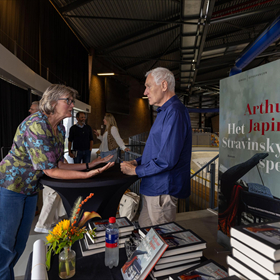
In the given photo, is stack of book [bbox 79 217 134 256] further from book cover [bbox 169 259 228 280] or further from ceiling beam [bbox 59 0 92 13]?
ceiling beam [bbox 59 0 92 13]

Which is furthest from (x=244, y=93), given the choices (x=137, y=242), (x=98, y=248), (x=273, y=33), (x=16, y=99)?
(x=16, y=99)

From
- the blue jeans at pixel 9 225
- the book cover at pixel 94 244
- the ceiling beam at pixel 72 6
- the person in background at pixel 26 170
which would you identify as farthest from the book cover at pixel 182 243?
the ceiling beam at pixel 72 6

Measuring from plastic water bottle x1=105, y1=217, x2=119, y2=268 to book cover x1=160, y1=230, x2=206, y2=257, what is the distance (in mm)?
240

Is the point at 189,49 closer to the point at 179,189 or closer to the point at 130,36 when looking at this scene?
the point at 130,36

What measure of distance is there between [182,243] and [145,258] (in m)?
0.20

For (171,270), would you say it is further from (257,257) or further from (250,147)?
(250,147)

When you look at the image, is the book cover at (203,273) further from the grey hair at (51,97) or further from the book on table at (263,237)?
the grey hair at (51,97)

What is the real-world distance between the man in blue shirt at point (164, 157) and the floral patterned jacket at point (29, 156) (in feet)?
1.84

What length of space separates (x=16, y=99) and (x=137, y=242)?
480cm

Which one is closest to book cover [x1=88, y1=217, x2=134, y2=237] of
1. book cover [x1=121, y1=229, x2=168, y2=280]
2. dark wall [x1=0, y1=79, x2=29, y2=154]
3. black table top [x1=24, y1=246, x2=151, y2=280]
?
black table top [x1=24, y1=246, x2=151, y2=280]

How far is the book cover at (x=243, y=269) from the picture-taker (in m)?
0.75

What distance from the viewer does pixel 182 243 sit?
1015mm

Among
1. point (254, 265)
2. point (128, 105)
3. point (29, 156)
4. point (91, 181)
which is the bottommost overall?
point (254, 265)

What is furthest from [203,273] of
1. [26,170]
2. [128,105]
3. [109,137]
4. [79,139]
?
Answer: [128,105]
